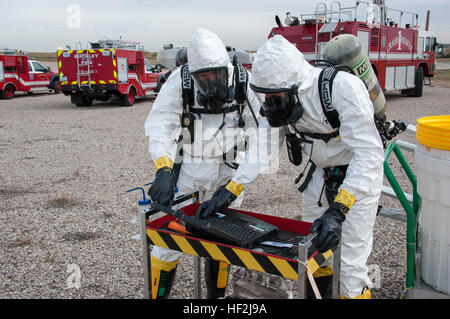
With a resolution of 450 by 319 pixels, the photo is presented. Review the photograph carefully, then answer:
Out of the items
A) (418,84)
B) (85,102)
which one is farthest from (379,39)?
(85,102)

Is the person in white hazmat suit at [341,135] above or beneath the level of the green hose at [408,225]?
above

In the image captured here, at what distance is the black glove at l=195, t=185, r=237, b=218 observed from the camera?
7.44 feet

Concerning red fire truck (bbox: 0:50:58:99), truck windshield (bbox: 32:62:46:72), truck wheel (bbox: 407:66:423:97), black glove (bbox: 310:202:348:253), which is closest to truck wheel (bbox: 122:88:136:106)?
red fire truck (bbox: 0:50:58:99)

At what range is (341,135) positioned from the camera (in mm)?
2225

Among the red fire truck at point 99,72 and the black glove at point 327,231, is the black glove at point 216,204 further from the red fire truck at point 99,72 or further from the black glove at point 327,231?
the red fire truck at point 99,72

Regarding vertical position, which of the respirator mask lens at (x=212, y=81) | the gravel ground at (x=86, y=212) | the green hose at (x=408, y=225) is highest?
the respirator mask lens at (x=212, y=81)

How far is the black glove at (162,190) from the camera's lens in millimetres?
2457

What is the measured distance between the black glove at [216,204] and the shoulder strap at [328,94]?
671mm

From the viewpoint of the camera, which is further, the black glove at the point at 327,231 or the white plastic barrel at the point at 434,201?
the white plastic barrel at the point at 434,201

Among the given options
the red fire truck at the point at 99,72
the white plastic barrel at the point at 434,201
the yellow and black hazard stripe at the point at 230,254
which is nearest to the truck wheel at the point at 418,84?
→ the red fire truck at the point at 99,72

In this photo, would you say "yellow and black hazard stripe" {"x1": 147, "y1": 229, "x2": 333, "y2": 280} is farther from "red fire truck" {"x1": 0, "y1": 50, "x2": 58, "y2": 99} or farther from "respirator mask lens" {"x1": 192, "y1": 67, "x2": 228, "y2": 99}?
"red fire truck" {"x1": 0, "y1": 50, "x2": 58, "y2": 99}

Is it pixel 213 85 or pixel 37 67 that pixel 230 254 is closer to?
pixel 213 85
